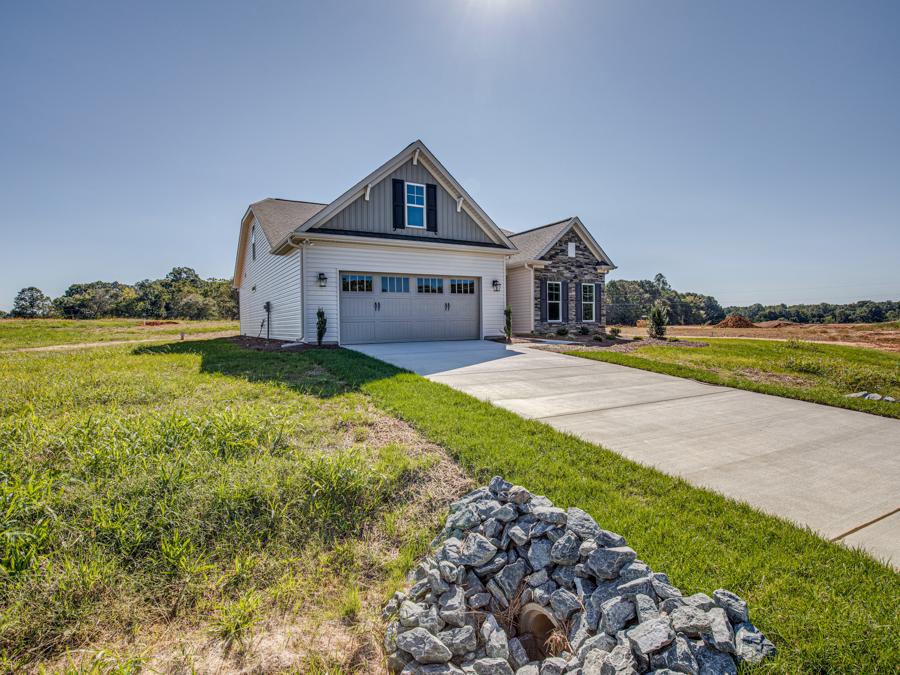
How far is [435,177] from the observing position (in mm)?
12383

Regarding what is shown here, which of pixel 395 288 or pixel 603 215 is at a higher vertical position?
pixel 603 215

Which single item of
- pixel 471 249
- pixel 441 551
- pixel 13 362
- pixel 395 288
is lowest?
pixel 441 551

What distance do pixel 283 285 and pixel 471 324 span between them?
6.24 metres

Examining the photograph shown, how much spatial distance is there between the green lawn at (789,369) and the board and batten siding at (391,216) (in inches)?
220

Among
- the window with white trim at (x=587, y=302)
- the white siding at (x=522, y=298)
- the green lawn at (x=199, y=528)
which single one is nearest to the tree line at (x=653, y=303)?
the window with white trim at (x=587, y=302)

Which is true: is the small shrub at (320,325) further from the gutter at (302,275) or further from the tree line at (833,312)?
the tree line at (833,312)

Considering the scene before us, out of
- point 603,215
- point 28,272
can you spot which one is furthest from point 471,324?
point 28,272

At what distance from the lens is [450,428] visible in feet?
13.4

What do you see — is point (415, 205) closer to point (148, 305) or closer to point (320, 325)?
point (320, 325)

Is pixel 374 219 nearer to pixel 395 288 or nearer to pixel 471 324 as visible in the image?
pixel 395 288

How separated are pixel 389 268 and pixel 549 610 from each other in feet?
34.6

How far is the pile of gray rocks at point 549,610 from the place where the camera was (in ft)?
4.78

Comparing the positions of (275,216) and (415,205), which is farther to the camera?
(275,216)

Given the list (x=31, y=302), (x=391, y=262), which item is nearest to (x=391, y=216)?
(x=391, y=262)
